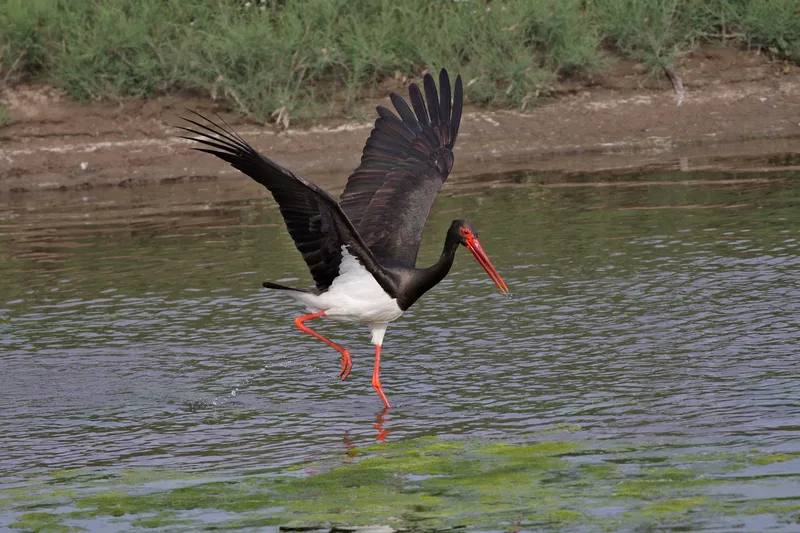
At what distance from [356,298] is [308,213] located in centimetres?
78

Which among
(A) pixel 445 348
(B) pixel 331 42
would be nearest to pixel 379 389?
(A) pixel 445 348

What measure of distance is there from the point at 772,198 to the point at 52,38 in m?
8.97

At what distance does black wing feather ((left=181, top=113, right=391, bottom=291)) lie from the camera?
5.88 meters

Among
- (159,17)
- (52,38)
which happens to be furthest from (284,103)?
(52,38)

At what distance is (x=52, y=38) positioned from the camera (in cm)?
1570

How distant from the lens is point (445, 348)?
24.5 ft

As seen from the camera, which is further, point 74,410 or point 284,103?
point 284,103

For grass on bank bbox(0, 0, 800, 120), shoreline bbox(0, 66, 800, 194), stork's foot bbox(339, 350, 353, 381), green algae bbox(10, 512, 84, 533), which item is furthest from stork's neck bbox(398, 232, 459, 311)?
grass on bank bbox(0, 0, 800, 120)

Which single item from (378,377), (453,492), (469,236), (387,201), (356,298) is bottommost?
(378,377)

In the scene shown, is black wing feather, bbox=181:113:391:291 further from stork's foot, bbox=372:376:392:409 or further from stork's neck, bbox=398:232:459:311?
stork's foot, bbox=372:376:392:409

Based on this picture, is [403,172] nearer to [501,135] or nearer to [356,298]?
[356,298]

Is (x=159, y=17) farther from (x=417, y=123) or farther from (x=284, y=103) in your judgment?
(x=417, y=123)

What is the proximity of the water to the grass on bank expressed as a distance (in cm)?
335

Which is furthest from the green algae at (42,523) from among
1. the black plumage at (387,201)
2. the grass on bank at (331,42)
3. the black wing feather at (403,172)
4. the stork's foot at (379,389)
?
the grass on bank at (331,42)
